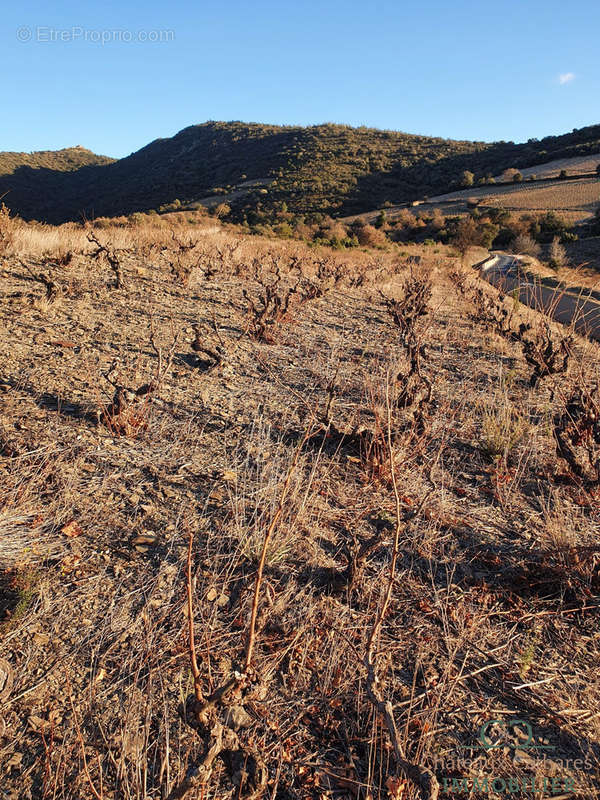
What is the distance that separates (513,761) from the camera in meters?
1.45

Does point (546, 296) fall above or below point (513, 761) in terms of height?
below

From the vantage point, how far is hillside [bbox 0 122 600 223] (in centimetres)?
3812

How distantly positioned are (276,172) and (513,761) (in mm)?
50147

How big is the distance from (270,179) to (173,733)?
158 feet

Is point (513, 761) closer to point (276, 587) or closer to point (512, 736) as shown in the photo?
point (512, 736)

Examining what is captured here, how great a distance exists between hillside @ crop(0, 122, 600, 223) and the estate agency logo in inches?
1271

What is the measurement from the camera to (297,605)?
1945mm

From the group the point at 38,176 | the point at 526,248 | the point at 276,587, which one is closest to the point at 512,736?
the point at 276,587

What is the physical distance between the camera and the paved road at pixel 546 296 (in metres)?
4.47

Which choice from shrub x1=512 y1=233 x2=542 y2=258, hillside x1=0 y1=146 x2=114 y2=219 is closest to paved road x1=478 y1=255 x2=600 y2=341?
shrub x1=512 y1=233 x2=542 y2=258

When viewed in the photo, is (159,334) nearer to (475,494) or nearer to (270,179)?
(475,494)

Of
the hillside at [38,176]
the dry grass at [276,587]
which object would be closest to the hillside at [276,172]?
the hillside at [38,176]

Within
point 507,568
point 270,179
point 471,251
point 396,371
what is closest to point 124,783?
point 507,568

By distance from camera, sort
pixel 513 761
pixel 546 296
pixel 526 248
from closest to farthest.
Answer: pixel 513 761 → pixel 546 296 → pixel 526 248
